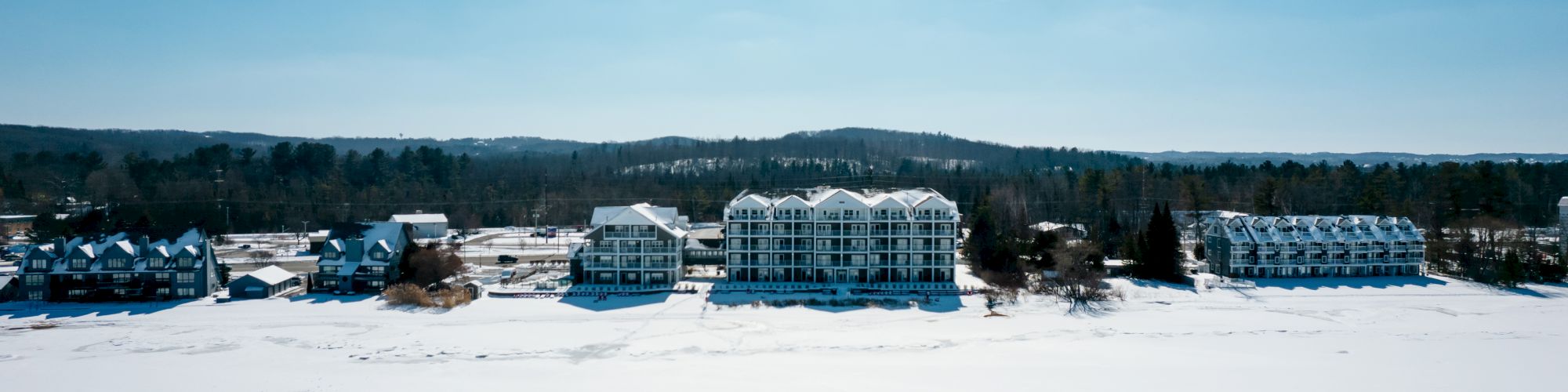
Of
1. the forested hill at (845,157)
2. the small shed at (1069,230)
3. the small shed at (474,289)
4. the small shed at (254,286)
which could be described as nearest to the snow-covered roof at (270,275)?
the small shed at (254,286)

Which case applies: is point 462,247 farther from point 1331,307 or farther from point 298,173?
point 1331,307

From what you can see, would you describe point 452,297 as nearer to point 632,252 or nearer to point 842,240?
point 632,252

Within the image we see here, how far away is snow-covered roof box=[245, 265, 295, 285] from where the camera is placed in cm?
3606

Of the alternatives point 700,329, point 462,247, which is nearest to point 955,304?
point 700,329

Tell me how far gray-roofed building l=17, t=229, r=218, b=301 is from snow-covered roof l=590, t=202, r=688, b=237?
1668 cm

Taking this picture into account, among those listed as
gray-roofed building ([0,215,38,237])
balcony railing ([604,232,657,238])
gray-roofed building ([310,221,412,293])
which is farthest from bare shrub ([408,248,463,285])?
gray-roofed building ([0,215,38,237])

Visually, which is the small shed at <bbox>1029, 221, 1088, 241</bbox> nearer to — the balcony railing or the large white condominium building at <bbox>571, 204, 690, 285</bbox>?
the large white condominium building at <bbox>571, 204, 690, 285</bbox>

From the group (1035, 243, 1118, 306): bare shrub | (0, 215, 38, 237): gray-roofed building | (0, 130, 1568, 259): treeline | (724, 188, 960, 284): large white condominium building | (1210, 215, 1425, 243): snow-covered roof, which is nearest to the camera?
(1035, 243, 1118, 306): bare shrub

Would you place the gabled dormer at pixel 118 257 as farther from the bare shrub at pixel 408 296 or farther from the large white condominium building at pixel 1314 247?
the large white condominium building at pixel 1314 247

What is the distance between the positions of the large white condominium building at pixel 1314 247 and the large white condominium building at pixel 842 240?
14394 millimetres

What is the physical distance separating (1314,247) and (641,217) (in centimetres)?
3258

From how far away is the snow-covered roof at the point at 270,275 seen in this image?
36.1 m

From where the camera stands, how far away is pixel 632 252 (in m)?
38.4

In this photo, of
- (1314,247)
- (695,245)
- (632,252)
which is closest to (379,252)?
(632,252)
